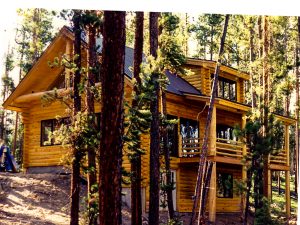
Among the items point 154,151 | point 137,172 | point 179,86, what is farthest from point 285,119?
point 137,172

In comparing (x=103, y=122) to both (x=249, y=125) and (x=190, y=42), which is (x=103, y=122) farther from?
(x=190, y=42)

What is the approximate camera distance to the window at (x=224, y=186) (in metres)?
13.7

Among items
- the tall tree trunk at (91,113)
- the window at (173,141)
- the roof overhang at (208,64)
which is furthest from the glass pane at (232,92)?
the tall tree trunk at (91,113)

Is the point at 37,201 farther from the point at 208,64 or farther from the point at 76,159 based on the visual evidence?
the point at 208,64

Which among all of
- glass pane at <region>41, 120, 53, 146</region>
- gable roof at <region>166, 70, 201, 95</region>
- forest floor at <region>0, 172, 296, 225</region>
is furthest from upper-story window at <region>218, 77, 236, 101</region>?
glass pane at <region>41, 120, 53, 146</region>

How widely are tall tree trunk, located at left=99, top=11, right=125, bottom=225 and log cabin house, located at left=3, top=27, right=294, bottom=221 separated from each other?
660 centimetres

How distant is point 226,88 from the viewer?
15.1 m

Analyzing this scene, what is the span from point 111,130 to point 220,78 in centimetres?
1026

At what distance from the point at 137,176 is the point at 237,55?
9.73m

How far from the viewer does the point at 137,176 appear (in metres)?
8.59

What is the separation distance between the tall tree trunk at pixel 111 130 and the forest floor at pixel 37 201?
11.3ft

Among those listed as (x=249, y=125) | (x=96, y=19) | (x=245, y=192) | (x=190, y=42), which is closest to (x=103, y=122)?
(x=96, y=19)

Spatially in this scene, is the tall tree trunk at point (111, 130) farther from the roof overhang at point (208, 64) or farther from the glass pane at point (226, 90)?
the glass pane at point (226, 90)

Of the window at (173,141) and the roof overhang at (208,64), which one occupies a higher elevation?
the roof overhang at (208,64)
